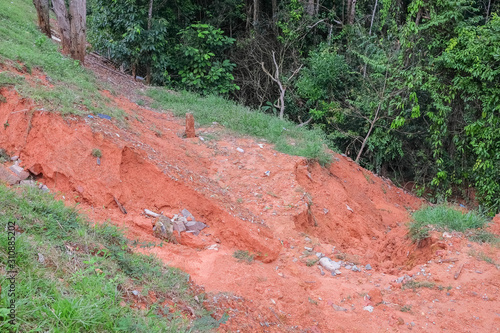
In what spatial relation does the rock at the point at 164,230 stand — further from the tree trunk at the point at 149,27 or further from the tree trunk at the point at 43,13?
the tree trunk at the point at 43,13

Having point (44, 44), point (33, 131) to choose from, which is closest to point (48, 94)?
point (33, 131)

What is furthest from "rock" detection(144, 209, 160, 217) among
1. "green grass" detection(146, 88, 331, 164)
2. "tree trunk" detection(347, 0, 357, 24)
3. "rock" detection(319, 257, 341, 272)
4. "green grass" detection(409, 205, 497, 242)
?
"tree trunk" detection(347, 0, 357, 24)

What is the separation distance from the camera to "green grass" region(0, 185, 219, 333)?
223 cm

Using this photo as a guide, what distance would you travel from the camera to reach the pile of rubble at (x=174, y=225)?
14.4 ft

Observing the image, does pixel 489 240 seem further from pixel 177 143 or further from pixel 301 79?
pixel 301 79

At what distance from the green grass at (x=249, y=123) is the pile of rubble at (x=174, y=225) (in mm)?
2811

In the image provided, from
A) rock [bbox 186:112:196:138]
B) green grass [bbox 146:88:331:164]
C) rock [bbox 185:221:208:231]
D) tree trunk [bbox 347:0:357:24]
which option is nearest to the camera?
rock [bbox 185:221:208:231]

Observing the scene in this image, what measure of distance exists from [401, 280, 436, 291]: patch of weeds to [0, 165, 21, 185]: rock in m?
4.05

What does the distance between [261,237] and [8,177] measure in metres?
2.75

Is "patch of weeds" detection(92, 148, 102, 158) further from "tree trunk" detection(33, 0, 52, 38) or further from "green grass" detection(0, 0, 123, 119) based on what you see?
"tree trunk" detection(33, 0, 52, 38)

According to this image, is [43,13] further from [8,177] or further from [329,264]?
[329,264]

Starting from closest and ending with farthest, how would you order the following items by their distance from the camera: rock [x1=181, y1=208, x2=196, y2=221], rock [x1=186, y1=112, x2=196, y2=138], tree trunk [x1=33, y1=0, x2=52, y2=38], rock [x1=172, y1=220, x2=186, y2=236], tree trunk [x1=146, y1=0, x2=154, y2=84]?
rock [x1=172, y1=220, x2=186, y2=236], rock [x1=181, y1=208, x2=196, y2=221], rock [x1=186, y1=112, x2=196, y2=138], tree trunk [x1=33, y1=0, x2=52, y2=38], tree trunk [x1=146, y1=0, x2=154, y2=84]

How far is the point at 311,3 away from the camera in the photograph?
11.3 m

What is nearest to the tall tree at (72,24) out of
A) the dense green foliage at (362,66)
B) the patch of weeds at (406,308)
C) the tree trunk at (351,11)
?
the dense green foliage at (362,66)
